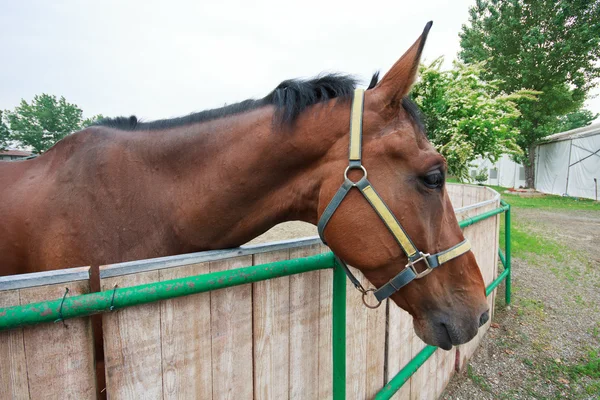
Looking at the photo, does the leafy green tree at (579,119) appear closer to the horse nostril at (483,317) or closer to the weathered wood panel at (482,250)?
the weathered wood panel at (482,250)

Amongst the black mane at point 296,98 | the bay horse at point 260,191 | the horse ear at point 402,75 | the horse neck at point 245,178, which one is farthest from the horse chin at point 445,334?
the horse ear at point 402,75

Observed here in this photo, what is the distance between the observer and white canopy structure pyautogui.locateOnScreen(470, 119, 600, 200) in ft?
56.9

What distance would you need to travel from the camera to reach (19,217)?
1748 millimetres

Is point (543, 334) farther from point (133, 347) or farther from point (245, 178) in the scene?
point (133, 347)

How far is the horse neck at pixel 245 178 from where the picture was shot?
1.55 metres

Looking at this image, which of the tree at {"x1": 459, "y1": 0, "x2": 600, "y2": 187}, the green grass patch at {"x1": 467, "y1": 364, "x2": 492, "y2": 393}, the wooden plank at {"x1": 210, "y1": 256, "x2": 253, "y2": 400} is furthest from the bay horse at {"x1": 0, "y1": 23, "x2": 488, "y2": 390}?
the tree at {"x1": 459, "y1": 0, "x2": 600, "y2": 187}

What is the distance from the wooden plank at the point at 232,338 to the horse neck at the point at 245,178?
0.33m

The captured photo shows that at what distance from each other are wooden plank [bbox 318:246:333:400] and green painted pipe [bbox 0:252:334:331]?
0.41 meters

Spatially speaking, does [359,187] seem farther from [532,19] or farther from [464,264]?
[532,19]

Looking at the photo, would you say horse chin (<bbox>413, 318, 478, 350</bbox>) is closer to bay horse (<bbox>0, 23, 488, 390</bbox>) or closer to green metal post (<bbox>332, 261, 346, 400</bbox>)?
bay horse (<bbox>0, 23, 488, 390</bbox>)

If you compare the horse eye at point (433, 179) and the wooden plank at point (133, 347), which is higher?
the horse eye at point (433, 179)

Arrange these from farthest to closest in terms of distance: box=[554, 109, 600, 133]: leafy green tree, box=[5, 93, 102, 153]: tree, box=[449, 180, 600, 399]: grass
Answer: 1. box=[554, 109, 600, 133]: leafy green tree
2. box=[5, 93, 102, 153]: tree
3. box=[449, 180, 600, 399]: grass

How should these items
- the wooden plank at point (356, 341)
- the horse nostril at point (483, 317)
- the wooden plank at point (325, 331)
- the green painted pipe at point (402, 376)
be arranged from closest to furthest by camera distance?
the horse nostril at point (483, 317), the wooden plank at point (325, 331), the wooden plank at point (356, 341), the green painted pipe at point (402, 376)

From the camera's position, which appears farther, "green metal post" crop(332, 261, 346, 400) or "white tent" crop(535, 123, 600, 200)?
"white tent" crop(535, 123, 600, 200)
